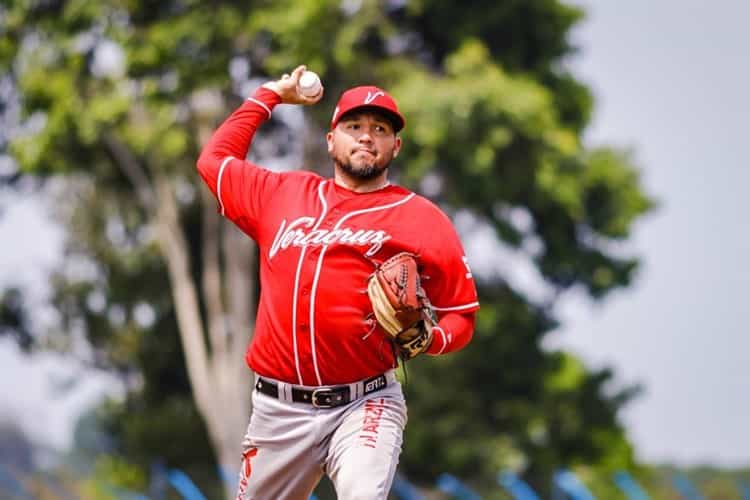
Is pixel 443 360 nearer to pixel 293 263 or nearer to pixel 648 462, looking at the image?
pixel 648 462

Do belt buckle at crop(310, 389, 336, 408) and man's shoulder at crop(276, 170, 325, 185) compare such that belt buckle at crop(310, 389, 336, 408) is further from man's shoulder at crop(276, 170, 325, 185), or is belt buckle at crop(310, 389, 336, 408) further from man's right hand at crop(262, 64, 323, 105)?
man's right hand at crop(262, 64, 323, 105)

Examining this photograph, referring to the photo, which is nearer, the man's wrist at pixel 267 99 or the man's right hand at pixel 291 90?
the man's right hand at pixel 291 90

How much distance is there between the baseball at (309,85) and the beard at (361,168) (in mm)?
395

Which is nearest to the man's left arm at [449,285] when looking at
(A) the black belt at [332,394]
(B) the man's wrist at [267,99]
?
(A) the black belt at [332,394]

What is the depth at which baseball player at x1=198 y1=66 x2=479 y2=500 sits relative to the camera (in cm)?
510

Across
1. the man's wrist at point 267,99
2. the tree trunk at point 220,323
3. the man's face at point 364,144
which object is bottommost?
the man's face at point 364,144

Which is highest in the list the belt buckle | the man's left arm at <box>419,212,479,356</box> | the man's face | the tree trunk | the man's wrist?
the tree trunk

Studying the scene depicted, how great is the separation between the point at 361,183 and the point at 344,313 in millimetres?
578

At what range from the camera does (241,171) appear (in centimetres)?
557

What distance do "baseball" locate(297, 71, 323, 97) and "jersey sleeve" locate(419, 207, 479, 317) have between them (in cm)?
78

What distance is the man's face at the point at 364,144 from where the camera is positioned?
5.25 metres

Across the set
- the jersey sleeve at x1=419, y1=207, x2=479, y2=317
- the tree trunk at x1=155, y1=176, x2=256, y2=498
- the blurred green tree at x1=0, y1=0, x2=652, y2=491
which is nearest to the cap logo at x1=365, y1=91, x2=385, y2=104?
the jersey sleeve at x1=419, y1=207, x2=479, y2=317

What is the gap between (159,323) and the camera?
2591 cm

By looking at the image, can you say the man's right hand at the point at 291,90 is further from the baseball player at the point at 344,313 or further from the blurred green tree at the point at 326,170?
the blurred green tree at the point at 326,170
